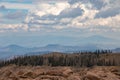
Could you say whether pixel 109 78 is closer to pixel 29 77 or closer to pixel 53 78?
pixel 53 78

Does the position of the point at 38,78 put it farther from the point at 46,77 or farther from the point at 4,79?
the point at 4,79

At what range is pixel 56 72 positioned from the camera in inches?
6462

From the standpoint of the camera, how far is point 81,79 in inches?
5901

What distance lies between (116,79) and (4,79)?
50769 millimetres

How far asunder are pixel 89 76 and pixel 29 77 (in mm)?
27852

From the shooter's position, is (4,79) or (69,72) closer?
(4,79)

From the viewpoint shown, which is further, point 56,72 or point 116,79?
point 56,72

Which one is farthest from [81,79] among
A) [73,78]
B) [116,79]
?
[116,79]

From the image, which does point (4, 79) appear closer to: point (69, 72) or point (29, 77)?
point (29, 77)

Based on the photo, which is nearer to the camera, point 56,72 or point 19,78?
point 19,78

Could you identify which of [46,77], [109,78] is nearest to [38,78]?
[46,77]

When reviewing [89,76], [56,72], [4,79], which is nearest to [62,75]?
[56,72]

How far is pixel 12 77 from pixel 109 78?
43.9 meters

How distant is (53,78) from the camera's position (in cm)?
14738
